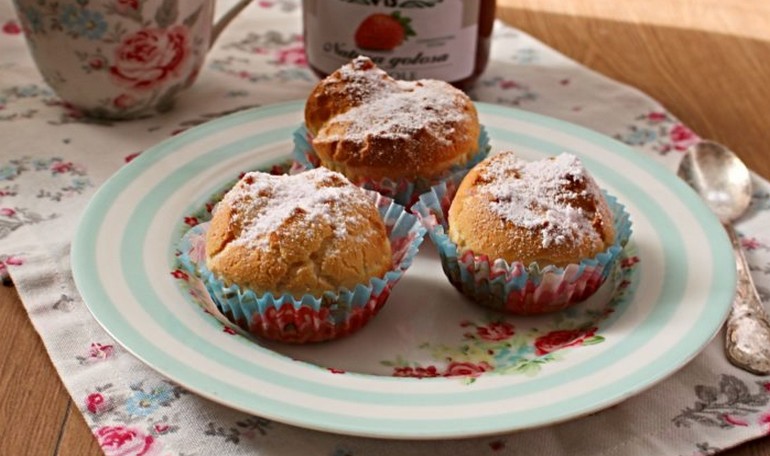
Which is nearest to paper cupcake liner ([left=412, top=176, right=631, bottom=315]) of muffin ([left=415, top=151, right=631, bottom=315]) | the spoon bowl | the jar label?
muffin ([left=415, top=151, right=631, bottom=315])

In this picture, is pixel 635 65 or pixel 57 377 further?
pixel 635 65

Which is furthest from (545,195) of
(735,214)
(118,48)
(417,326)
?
(118,48)

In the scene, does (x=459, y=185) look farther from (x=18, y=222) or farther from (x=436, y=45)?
(x=18, y=222)

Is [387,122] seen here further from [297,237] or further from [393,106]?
[297,237]

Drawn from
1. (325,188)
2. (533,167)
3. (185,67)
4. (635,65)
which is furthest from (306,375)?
(635,65)

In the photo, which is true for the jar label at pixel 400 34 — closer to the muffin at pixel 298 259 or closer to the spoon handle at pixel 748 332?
the muffin at pixel 298 259

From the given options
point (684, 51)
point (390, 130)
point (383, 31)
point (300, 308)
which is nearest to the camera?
point (300, 308)
